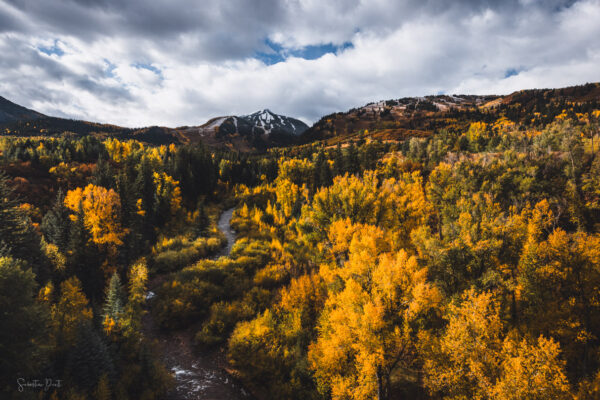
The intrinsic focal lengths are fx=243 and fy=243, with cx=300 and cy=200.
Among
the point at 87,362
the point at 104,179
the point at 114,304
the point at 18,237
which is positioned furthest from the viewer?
the point at 104,179

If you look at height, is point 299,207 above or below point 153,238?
above

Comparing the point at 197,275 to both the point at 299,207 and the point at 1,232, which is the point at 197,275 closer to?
the point at 1,232

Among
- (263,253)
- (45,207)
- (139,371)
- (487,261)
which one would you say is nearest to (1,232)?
(139,371)

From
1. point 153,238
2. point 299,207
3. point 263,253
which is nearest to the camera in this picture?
point 263,253

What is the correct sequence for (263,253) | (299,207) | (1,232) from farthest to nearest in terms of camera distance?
(299,207) → (263,253) → (1,232)

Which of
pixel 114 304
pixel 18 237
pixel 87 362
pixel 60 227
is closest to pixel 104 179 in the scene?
pixel 60 227

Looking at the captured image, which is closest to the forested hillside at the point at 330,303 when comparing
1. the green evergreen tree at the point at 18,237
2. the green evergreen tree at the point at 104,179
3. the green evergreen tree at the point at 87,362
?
the green evergreen tree at the point at 87,362

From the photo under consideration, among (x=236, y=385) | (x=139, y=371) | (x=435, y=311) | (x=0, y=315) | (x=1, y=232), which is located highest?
(x=1, y=232)

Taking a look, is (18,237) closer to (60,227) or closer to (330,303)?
(60,227)

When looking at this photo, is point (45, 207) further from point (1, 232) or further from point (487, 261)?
point (487, 261)

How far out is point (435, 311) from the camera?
65.3 feet

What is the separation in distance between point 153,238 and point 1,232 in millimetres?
23671

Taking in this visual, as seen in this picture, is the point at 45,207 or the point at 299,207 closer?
the point at 45,207

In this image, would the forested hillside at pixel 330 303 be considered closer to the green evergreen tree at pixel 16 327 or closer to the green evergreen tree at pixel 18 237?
the green evergreen tree at pixel 16 327
